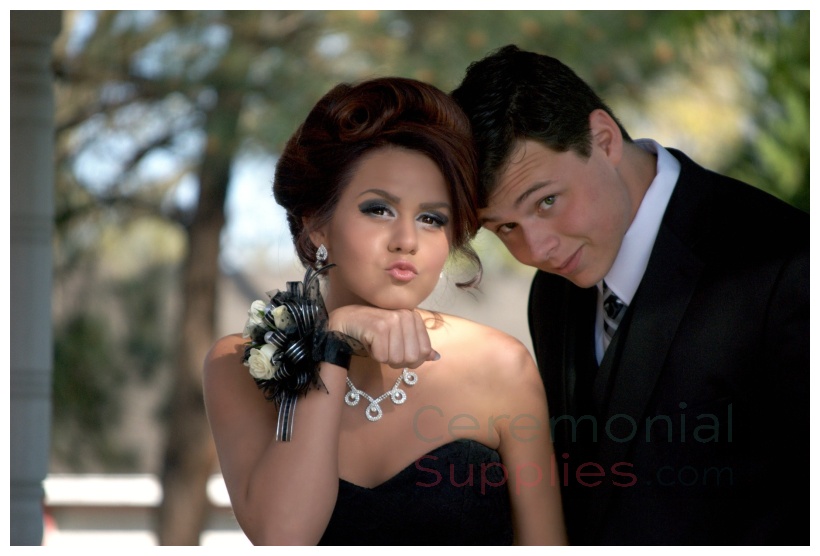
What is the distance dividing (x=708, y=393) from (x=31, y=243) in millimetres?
2845

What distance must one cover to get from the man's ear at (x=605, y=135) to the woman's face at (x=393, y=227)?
1.89 ft

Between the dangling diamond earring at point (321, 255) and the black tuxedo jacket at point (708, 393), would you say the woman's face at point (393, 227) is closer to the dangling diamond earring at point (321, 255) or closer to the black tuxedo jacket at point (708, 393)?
the dangling diamond earring at point (321, 255)

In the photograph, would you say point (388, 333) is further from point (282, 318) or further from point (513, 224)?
point (513, 224)

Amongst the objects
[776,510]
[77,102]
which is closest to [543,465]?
[776,510]

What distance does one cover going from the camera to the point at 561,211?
288cm

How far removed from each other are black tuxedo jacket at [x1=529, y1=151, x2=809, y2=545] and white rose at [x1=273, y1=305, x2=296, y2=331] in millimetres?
927

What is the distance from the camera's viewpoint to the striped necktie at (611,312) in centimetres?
298

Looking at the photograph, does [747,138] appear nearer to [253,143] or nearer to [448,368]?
[253,143]

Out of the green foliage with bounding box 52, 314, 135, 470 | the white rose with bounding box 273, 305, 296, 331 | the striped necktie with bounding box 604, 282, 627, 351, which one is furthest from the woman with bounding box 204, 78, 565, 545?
the green foliage with bounding box 52, 314, 135, 470

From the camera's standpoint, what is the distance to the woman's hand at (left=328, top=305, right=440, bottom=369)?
8.13 ft

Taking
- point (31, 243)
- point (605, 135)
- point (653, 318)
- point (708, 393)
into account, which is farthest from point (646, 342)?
point (31, 243)

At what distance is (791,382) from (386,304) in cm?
104

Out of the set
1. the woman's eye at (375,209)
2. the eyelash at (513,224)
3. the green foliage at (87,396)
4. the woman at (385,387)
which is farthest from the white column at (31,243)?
the green foliage at (87,396)

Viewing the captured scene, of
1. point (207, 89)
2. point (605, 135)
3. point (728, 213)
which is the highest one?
point (207, 89)
